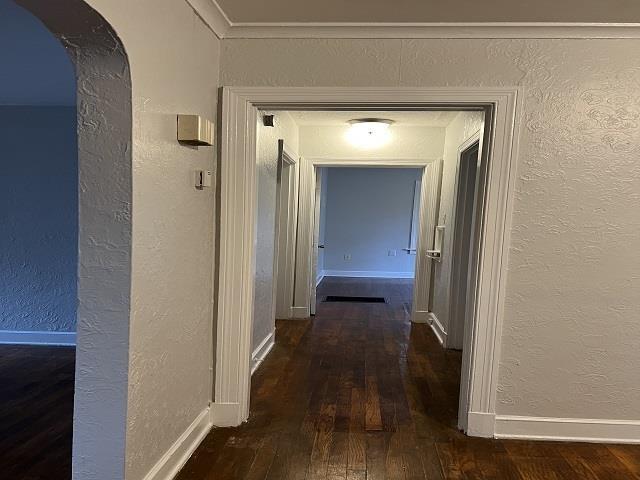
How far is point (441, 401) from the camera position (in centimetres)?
262

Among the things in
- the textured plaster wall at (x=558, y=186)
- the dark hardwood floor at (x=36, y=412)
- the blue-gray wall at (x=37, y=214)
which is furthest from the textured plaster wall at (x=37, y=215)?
the textured plaster wall at (x=558, y=186)

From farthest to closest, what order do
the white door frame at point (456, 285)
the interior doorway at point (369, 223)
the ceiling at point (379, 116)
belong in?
the interior doorway at point (369, 223) → the ceiling at point (379, 116) → the white door frame at point (456, 285)

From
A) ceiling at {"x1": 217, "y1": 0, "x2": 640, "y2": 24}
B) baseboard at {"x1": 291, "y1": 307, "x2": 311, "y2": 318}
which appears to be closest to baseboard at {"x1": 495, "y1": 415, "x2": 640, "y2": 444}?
ceiling at {"x1": 217, "y1": 0, "x2": 640, "y2": 24}

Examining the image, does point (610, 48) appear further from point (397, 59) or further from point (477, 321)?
point (477, 321)

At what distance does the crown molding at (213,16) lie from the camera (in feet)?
5.85

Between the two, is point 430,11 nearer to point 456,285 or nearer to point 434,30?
point 434,30

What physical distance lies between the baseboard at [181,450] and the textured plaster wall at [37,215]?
2032 mm

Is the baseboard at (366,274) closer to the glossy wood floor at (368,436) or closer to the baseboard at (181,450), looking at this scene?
the glossy wood floor at (368,436)

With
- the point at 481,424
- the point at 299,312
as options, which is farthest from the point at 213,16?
the point at 299,312

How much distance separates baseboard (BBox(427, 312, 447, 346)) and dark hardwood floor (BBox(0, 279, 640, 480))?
0.29 meters

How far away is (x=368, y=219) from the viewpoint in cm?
812

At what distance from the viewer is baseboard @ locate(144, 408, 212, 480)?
171cm

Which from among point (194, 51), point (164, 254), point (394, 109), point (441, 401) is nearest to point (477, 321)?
point (441, 401)

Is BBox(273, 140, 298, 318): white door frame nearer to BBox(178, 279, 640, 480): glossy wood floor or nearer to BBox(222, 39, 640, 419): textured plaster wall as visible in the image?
BBox(178, 279, 640, 480): glossy wood floor
